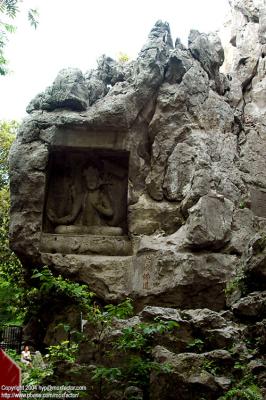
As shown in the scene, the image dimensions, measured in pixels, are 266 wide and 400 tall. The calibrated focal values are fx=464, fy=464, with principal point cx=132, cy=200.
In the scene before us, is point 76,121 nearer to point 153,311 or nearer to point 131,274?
point 131,274

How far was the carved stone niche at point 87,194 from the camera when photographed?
35.9ft

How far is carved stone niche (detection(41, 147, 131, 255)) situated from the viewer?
10938 mm

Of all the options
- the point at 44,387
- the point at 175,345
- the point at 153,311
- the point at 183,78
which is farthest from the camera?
the point at 183,78

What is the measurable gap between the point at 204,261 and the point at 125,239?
218 cm

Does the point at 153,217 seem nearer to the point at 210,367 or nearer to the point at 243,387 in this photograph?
the point at 210,367

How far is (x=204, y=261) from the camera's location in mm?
9203

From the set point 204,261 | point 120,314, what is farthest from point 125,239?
point 120,314

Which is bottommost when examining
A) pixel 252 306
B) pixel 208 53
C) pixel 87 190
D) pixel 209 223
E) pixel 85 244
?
pixel 252 306

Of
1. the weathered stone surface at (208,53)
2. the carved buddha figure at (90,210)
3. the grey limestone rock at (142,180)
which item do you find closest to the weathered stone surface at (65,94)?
the grey limestone rock at (142,180)

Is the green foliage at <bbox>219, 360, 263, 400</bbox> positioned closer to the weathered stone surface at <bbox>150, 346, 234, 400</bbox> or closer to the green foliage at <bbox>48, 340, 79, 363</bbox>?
the weathered stone surface at <bbox>150, 346, 234, 400</bbox>

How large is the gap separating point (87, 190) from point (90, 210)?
516 millimetres

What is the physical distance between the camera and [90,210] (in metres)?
11.4

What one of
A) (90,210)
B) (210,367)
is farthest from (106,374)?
(90,210)

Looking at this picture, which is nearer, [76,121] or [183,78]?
[76,121]
